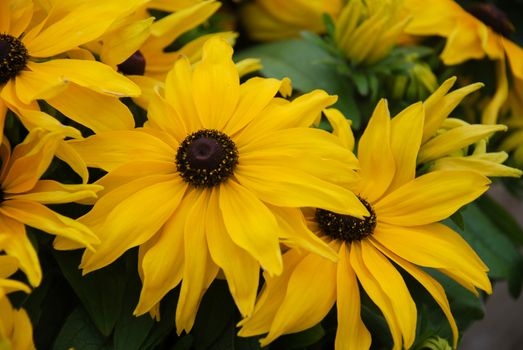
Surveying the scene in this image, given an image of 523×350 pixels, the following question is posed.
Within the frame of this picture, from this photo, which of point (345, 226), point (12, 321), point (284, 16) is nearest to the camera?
point (12, 321)

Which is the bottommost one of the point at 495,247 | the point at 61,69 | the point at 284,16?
the point at 495,247

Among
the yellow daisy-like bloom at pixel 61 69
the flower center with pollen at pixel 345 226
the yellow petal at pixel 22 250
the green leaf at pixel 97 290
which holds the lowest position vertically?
the green leaf at pixel 97 290

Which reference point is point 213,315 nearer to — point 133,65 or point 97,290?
point 97,290

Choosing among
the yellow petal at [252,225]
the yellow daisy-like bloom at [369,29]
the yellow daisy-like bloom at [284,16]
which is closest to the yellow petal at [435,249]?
the yellow petal at [252,225]

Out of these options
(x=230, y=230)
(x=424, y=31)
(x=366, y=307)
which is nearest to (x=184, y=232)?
(x=230, y=230)

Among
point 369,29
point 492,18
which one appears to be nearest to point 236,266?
point 369,29

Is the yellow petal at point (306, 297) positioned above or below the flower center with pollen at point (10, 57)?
below

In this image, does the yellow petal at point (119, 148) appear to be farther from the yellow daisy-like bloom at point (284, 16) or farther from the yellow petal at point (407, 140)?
the yellow daisy-like bloom at point (284, 16)
